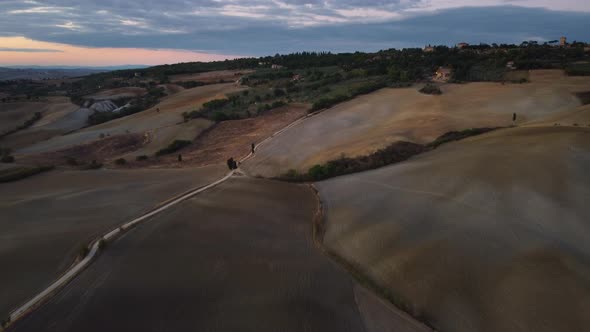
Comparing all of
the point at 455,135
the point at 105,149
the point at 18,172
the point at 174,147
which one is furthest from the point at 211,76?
the point at 455,135

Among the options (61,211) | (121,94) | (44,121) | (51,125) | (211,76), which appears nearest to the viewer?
(61,211)

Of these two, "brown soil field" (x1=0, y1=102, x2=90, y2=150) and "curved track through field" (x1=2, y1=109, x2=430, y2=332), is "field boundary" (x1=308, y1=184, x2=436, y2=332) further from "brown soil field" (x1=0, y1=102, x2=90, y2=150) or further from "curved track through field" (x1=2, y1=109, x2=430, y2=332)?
"brown soil field" (x1=0, y1=102, x2=90, y2=150)

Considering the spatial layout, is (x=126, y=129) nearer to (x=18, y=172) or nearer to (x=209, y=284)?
(x=18, y=172)

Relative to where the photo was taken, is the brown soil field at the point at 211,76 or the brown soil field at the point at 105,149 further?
the brown soil field at the point at 211,76

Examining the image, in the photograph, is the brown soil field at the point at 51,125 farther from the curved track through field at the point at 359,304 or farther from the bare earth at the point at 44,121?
the curved track through field at the point at 359,304

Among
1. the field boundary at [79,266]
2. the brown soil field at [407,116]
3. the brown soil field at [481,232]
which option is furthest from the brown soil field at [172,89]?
the brown soil field at [481,232]
